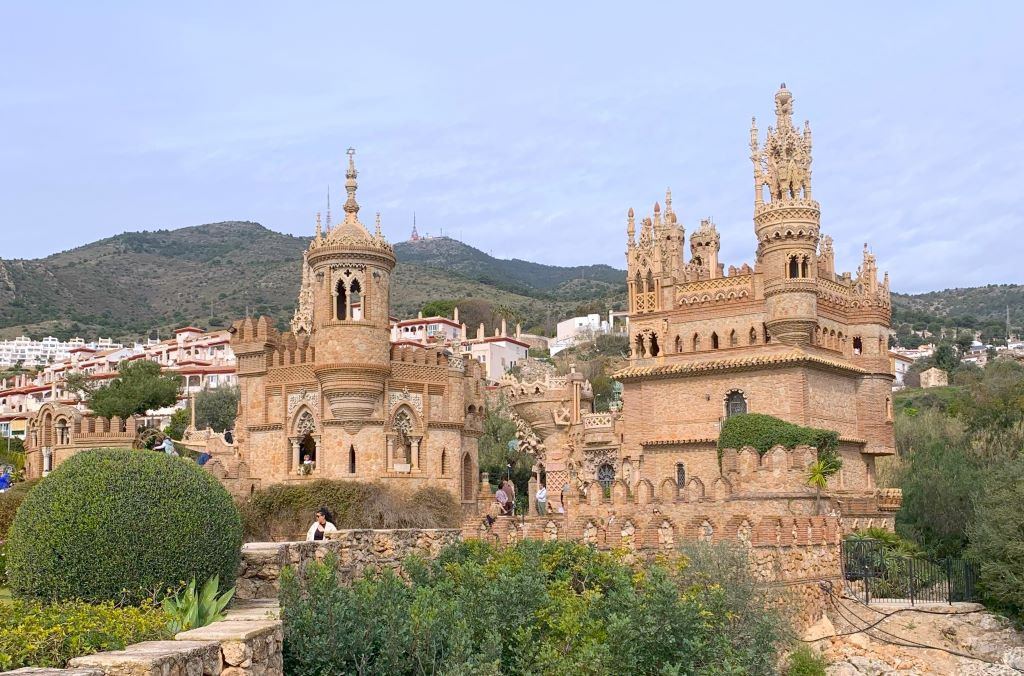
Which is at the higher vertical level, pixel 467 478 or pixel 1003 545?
pixel 467 478

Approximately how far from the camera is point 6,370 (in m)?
116

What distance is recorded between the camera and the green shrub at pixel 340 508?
3108cm

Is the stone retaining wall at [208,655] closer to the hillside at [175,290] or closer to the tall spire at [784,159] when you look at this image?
the tall spire at [784,159]

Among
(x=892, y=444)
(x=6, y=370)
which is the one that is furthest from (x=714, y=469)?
(x=6, y=370)

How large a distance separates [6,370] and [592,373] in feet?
212

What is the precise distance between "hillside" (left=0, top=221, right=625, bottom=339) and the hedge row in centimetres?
8496

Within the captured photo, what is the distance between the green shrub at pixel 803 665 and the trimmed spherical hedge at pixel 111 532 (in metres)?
11.2

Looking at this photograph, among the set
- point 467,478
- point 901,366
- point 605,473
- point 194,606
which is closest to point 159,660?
point 194,606

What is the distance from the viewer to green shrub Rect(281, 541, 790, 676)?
40.2 feet

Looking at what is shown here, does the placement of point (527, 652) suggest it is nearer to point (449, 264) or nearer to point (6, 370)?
point (6, 370)

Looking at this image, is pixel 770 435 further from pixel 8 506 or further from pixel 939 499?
pixel 8 506

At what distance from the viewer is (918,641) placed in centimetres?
2248

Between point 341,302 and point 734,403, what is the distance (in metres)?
13.5

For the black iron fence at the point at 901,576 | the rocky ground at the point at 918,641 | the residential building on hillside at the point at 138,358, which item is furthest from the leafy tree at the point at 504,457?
the residential building on hillside at the point at 138,358
